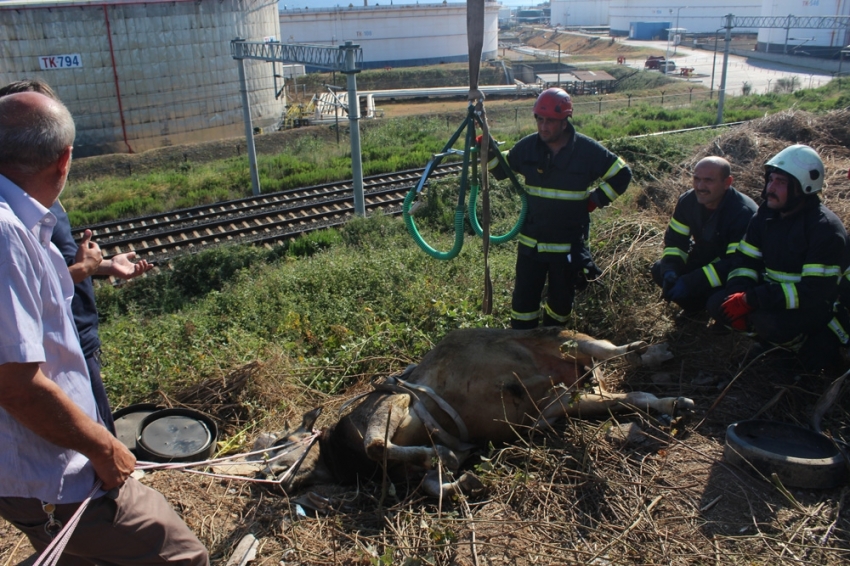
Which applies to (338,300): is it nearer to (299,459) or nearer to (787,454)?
(299,459)

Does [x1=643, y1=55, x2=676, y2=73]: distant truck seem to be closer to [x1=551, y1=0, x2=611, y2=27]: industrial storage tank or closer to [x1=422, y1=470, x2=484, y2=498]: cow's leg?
[x1=551, y1=0, x2=611, y2=27]: industrial storage tank

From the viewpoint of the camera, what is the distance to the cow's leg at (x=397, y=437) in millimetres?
3830

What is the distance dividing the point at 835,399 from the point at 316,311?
5.04m

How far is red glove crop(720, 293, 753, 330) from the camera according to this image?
453cm

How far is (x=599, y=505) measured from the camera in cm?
356

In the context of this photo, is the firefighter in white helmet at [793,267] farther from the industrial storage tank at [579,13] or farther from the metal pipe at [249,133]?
the industrial storage tank at [579,13]

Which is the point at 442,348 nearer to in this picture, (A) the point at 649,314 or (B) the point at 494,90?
(A) the point at 649,314

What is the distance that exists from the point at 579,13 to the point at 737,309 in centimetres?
10912

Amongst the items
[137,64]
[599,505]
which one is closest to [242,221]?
[599,505]

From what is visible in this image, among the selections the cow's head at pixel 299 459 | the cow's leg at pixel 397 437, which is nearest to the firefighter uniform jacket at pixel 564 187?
the cow's leg at pixel 397 437

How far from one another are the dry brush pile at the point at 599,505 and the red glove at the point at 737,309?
0.31 meters

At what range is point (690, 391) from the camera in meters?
4.67

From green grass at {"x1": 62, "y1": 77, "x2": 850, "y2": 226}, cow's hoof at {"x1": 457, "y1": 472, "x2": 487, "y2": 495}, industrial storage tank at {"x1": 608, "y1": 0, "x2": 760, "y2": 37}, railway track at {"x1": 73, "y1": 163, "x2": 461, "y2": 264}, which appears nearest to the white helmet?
cow's hoof at {"x1": 457, "y1": 472, "x2": 487, "y2": 495}

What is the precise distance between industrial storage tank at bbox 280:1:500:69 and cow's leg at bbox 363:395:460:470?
5686 centimetres
